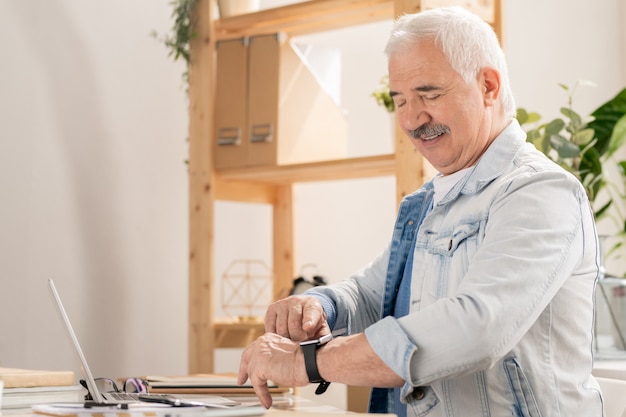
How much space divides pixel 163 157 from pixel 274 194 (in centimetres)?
52

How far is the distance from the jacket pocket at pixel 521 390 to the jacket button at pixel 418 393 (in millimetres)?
128

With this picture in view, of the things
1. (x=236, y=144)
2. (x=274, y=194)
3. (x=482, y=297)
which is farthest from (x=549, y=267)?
(x=274, y=194)

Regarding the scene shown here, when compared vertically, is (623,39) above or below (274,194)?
above


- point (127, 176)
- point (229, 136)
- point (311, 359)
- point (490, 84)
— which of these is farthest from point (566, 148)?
point (127, 176)

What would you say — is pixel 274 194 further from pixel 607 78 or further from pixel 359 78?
pixel 607 78

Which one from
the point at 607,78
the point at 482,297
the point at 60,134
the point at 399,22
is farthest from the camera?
the point at 607,78

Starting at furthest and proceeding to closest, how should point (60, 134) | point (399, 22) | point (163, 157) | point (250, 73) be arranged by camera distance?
point (163, 157) < point (60, 134) < point (250, 73) < point (399, 22)

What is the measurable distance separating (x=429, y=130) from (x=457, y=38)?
0.17m

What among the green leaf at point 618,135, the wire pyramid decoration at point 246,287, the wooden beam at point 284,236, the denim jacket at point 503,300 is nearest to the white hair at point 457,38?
the denim jacket at point 503,300

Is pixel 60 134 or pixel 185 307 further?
pixel 185 307

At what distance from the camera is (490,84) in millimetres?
1569

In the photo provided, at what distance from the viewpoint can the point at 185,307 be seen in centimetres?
377

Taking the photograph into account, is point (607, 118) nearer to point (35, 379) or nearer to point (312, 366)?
point (312, 366)

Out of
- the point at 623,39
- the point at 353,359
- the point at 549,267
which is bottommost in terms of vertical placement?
the point at 353,359
